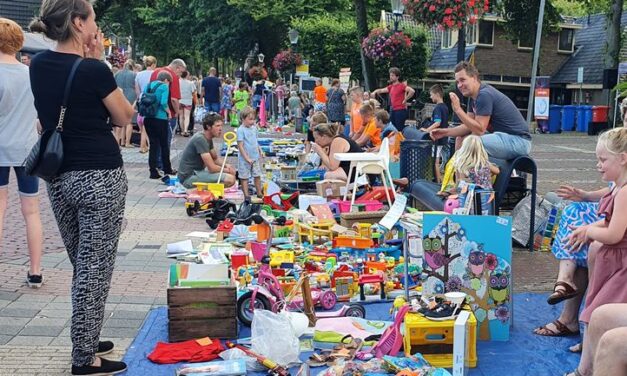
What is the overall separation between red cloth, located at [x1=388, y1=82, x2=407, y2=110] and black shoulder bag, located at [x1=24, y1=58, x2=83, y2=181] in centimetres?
1471

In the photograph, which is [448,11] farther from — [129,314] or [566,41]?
[566,41]

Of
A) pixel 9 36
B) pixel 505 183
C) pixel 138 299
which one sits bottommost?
pixel 138 299

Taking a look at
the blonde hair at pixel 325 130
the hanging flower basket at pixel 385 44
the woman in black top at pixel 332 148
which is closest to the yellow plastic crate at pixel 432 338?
the woman in black top at pixel 332 148

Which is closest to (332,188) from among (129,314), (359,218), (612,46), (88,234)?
(359,218)

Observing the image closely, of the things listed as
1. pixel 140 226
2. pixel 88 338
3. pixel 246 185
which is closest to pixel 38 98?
pixel 88 338

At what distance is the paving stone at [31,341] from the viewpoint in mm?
4918

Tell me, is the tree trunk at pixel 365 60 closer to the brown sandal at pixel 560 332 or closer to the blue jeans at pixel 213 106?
the blue jeans at pixel 213 106

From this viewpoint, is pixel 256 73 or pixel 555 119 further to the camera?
pixel 256 73

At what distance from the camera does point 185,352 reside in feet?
15.6

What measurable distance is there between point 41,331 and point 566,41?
40.6 m

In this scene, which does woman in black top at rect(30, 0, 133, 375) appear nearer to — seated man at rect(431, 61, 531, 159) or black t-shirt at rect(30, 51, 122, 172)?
black t-shirt at rect(30, 51, 122, 172)

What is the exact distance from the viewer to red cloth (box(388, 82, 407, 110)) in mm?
18250

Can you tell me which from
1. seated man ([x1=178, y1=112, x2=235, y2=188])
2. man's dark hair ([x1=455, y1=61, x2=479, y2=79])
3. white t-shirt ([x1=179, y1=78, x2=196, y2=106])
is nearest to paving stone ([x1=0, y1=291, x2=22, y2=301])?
man's dark hair ([x1=455, y1=61, x2=479, y2=79])

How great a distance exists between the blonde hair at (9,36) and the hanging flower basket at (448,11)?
10.3 metres
